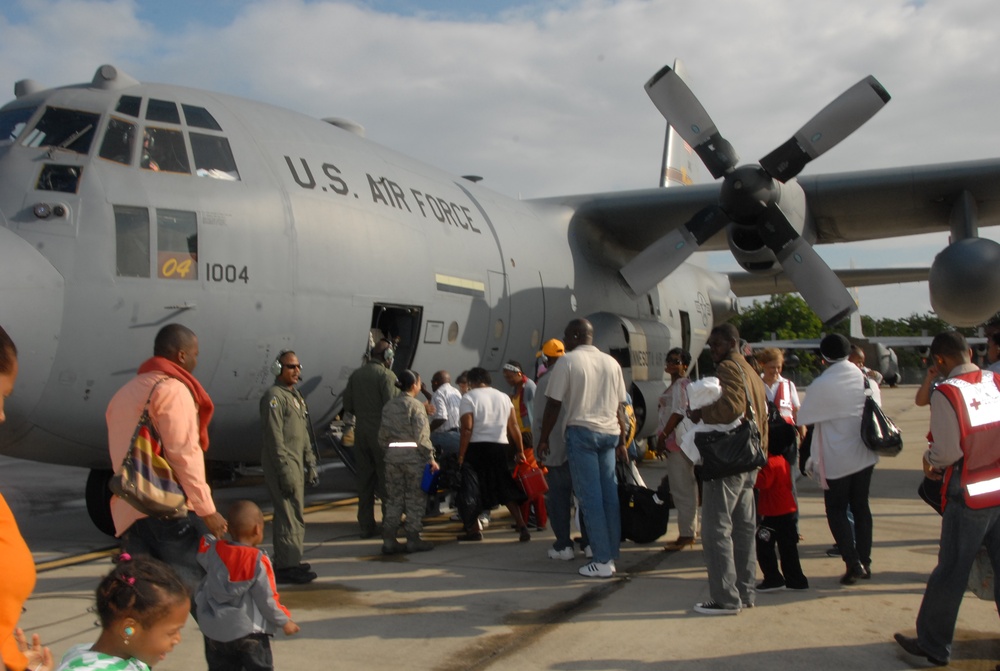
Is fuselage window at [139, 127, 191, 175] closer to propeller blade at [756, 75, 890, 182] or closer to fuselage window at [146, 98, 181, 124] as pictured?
fuselage window at [146, 98, 181, 124]

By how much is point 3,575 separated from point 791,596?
16.1 ft

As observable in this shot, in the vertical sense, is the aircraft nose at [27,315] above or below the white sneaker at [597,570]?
above

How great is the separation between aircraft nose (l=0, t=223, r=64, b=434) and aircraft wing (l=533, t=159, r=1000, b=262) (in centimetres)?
886

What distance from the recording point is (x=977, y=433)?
4398 millimetres

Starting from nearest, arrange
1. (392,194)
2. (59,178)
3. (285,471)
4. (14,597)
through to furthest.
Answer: (14,597), (285,471), (59,178), (392,194)

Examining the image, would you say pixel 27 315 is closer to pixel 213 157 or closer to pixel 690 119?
pixel 213 157

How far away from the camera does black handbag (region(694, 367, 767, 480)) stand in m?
5.36

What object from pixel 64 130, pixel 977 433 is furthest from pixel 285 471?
pixel 977 433

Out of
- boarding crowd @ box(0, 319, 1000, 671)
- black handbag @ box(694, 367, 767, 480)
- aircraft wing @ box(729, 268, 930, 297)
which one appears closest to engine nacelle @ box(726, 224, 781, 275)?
boarding crowd @ box(0, 319, 1000, 671)

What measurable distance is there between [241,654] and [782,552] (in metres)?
3.78

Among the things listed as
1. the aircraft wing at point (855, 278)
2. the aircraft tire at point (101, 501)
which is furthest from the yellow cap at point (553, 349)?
the aircraft wing at point (855, 278)

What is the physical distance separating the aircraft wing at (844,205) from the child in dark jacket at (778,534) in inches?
297

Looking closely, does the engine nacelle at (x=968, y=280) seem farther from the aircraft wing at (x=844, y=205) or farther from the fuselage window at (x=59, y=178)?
the fuselage window at (x=59, y=178)

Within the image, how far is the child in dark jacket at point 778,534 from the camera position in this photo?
589 cm
